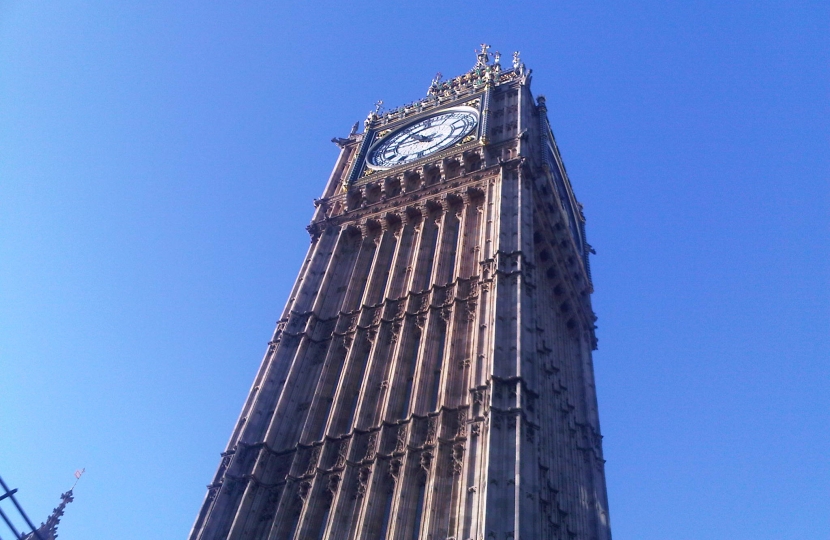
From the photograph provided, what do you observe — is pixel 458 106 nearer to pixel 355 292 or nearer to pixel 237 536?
pixel 355 292

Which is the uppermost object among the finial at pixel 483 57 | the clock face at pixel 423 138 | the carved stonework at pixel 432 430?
the finial at pixel 483 57

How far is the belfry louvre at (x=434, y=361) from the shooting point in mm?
26922

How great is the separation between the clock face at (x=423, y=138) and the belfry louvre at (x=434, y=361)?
0.45 feet

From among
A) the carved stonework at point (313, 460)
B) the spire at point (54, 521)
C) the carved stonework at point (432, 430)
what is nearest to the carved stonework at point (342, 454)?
the carved stonework at point (313, 460)

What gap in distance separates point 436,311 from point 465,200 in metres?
9.39

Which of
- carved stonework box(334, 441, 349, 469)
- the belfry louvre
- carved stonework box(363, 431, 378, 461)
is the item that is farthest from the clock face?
carved stonework box(334, 441, 349, 469)

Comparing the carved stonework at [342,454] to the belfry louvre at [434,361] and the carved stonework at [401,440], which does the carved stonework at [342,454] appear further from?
the carved stonework at [401,440]

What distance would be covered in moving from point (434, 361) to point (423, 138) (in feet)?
69.9

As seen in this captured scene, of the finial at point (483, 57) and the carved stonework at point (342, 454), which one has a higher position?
the finial at point (483, 57)

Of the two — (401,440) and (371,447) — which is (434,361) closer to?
(401,440)

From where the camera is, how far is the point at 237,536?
27.9m

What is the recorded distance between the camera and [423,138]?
50.6 m

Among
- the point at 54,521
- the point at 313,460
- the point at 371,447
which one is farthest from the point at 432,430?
the point at 54,521

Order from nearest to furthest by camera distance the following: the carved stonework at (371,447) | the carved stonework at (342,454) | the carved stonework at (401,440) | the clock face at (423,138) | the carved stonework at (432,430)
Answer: the carved stonework at (432,430), the carved stonework at (401,440), the carved stonework at (371,447), the carved stonework at (342,454), the clock face at (423,138)
